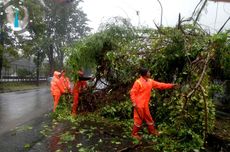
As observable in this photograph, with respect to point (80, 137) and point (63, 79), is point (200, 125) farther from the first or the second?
point (63, 79)

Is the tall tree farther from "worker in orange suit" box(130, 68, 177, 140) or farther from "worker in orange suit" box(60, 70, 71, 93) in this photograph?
"worker in orange suit" box(130, 68, 177, 140)

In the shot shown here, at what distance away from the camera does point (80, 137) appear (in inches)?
315

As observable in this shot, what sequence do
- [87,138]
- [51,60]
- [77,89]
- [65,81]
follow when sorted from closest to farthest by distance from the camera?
[87,138]
[77,89]
[65,81]
[51,60]

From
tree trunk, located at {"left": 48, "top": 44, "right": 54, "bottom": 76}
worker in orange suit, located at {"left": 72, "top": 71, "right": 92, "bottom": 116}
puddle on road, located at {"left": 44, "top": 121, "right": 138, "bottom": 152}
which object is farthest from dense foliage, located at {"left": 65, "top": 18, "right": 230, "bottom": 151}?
tree trunk, located at {"left": 48, "top": 44, "right": 54, "bottom": 76}

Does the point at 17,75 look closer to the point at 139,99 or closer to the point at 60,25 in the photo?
the point at 60,25

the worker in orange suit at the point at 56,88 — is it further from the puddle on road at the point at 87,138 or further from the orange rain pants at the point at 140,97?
the orange rain pants at the point at 140,97

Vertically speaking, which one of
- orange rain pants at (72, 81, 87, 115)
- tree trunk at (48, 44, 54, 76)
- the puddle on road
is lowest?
the puddle on road

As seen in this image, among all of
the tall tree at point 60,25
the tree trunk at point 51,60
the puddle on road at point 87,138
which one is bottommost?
the puddle on road at point 87,138

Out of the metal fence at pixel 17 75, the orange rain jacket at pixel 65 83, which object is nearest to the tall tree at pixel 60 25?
the metal fence at pixel 17 75

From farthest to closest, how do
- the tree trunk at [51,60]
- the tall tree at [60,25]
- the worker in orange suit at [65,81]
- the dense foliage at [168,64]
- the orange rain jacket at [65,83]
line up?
the tall tree at [60,25] → the tree trunk at [51,60] → the orange rain jacket at [65,83] → the worker in orange suit at [65,81] → the dense foliage at [168,64]

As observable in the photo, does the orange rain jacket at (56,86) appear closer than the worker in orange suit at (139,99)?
No

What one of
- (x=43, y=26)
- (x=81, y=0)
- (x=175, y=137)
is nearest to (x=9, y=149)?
(x=175, y=137)

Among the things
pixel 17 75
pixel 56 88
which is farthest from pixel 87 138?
pixel 17 75

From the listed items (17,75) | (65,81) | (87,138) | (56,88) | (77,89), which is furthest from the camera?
(17,75)
